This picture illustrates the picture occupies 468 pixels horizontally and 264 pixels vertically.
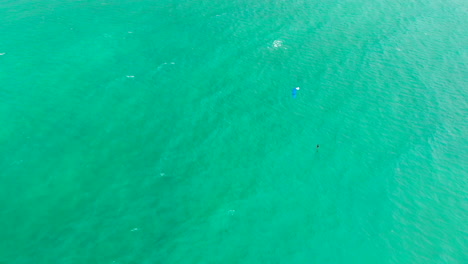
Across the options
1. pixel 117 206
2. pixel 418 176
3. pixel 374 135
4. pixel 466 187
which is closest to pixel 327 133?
pixel 374 135

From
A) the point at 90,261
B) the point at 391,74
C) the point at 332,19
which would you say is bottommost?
the point at 90,261

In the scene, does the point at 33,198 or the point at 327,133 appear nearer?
the point at 33,198

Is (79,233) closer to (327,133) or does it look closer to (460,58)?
(327,133)

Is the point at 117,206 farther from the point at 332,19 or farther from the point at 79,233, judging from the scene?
the point at 332,19

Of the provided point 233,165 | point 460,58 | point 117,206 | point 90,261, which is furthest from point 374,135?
point 90,261

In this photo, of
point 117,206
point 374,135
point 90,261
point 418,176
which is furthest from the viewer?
point 374,135

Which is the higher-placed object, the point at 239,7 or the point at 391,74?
the point at 239,7

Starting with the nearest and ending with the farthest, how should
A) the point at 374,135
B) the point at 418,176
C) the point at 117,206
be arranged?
1. the point at 117,206
2. the point at 418,176
3. the point at 374,135
